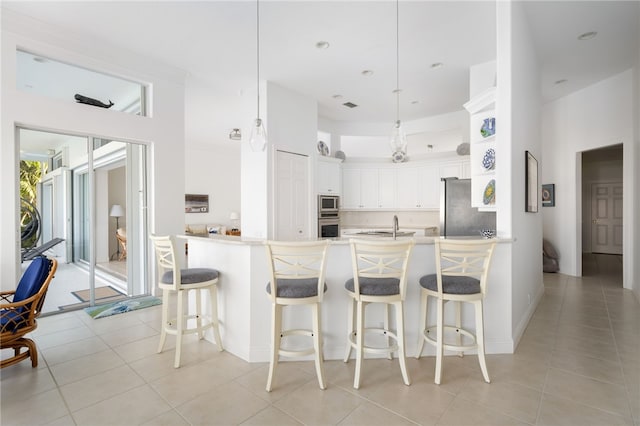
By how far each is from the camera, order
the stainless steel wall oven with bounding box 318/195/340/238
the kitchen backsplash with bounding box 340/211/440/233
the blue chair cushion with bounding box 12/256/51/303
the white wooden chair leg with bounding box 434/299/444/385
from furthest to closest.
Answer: the kitchen backsplash with bounding box 340/211/440/233 → the stainless steel wall oven with bounding box 318/195/340/238 → the blue chair cushion with bounding box 12/256/51/303 → the white wooden chair leg with bounding box 434/299/444/385

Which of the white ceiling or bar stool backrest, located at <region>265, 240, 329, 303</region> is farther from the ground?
the white ceiling

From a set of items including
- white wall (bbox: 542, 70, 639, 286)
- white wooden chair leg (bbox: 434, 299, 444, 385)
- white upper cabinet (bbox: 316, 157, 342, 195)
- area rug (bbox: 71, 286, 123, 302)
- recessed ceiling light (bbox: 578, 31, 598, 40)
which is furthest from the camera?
white upper cabinet (bbox: 316, 157, 342, 195)

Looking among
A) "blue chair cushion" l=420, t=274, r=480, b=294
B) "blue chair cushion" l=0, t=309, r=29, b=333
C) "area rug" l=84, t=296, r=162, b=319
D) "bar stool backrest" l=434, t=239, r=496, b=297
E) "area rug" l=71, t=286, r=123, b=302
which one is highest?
"bar stool backrest" l=434, t=239, r=496, b=297

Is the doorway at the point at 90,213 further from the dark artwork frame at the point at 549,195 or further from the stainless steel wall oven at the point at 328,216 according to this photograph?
the dark artwork frame at the point at 549,195

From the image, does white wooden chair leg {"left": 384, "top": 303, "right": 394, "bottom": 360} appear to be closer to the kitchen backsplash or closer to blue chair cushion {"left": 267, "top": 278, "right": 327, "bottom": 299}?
blue chair cushion {"left": 267, "top": 278, "right": 327, "bottom": 299}

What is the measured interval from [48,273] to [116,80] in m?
2.88

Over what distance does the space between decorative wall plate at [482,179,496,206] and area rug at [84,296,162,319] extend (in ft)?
14.1

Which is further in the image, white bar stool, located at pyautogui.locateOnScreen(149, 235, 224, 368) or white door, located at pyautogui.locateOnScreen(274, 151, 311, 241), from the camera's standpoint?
white door, located at pyautogui.locateOnScreen(274, 151, 311, 241)

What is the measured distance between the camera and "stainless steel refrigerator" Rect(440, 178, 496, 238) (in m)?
4.38

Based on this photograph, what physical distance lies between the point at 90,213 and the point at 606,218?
1166cm

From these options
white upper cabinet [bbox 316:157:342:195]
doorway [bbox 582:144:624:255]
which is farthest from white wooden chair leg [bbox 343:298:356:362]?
doorway [bbox 582:144:624:255]

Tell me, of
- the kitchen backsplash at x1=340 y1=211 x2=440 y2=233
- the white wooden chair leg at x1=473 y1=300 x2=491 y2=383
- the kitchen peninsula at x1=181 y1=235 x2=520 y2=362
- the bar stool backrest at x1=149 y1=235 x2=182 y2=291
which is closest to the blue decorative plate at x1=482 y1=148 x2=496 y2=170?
the kitchen peninsula at x1=181 y1=235 x2=520 y2=362

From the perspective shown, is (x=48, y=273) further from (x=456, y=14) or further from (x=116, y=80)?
(x=456, y=14)

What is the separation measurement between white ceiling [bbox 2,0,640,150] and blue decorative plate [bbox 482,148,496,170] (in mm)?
1474
